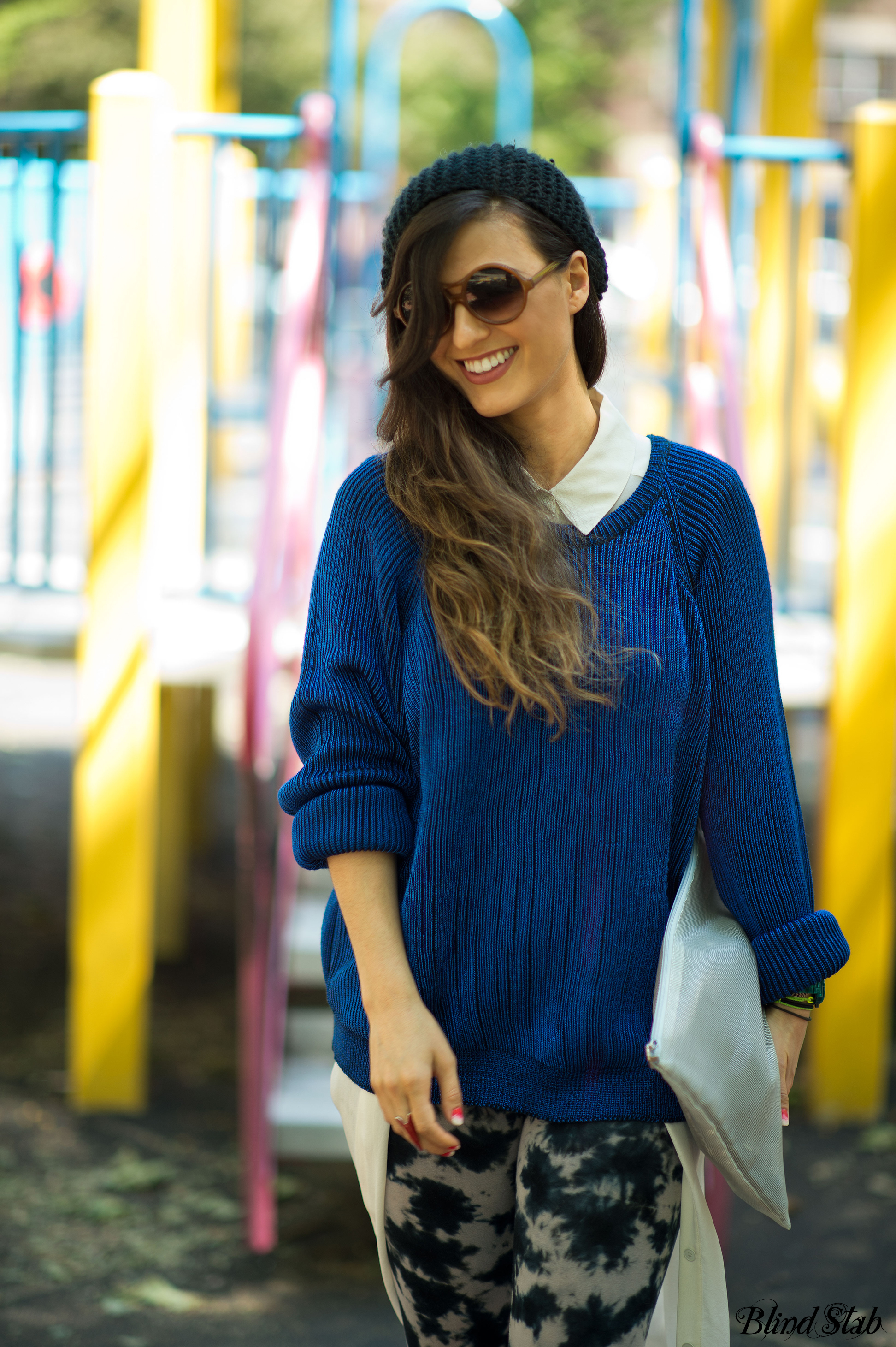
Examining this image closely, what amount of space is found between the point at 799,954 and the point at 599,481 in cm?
59

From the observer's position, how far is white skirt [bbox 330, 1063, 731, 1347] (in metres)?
1.56

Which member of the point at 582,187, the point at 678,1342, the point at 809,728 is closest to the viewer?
the point at 678,1342

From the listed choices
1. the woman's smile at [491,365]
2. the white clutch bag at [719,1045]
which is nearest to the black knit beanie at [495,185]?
the woman's smile at [491,365]

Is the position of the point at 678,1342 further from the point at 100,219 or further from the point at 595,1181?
the point at 100,219

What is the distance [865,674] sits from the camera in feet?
13.3

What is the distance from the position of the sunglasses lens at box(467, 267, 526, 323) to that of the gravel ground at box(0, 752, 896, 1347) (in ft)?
7.83

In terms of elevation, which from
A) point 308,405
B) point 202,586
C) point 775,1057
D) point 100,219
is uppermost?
point 100,219

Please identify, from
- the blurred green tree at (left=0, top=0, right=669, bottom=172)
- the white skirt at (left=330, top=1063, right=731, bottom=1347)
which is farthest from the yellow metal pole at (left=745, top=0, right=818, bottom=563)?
the blurred green tree at (left=0, top=0, right=669, bottom=172)

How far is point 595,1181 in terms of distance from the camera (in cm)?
149

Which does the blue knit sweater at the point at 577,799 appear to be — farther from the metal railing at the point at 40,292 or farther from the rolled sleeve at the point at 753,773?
the metal railing at the point at 40,292

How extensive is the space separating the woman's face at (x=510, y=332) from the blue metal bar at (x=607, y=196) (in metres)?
5.71

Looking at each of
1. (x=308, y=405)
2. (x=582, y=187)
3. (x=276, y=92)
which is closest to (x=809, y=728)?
(x=582, y=187)

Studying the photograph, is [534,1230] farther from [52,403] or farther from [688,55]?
[688,55]

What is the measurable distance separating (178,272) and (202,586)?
1.66 metres
